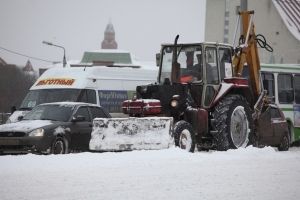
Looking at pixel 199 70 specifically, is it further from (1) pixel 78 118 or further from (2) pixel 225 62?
(1) pixel 78 118

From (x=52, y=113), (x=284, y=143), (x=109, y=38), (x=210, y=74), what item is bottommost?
(x=284, y=143)

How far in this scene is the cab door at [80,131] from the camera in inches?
616

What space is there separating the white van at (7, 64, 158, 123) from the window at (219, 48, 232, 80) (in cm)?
607

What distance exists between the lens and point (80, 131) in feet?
52.3

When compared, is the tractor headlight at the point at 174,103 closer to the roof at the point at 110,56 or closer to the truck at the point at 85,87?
the truck at the point at 85,87

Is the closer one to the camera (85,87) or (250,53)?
(250,53)

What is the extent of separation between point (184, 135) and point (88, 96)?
7.43 meters

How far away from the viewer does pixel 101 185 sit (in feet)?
29.8

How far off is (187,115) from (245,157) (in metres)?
2.15

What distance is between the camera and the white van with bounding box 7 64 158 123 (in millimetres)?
21156

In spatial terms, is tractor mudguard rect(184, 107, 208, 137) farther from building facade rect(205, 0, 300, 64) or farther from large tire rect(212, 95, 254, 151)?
building facade rect(205, 0, 300, 64)

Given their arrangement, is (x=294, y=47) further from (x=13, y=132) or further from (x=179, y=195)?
(x=179, y=195)

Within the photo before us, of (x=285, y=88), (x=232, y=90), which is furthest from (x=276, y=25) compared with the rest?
(x=232, y=90)

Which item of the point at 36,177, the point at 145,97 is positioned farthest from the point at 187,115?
the point at 36,177
